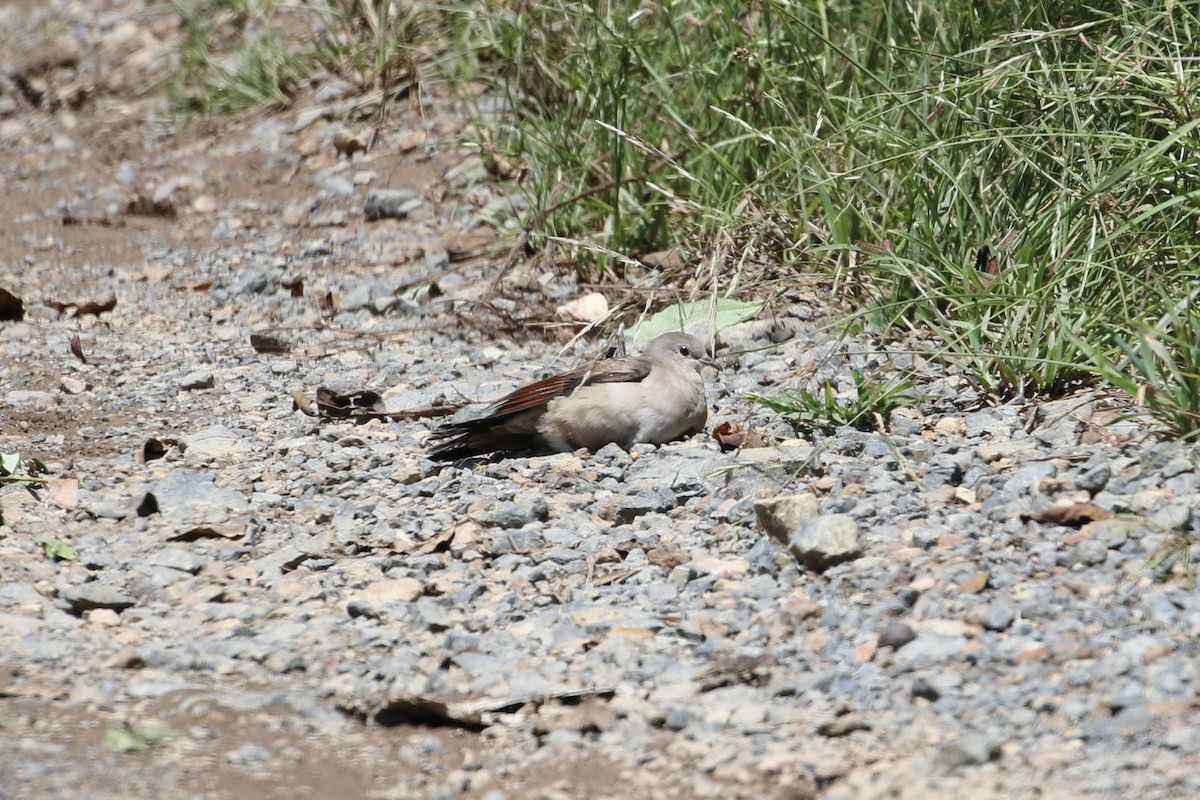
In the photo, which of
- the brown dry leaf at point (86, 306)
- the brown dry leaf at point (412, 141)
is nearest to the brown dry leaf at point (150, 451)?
the brown dry leaf at point (86, 306)

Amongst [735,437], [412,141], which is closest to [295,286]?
[412,141]

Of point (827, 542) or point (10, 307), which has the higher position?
point (10, 307)

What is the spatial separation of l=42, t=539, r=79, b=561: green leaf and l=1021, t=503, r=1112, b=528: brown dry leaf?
113 inches

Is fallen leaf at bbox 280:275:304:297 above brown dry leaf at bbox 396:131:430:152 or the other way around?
the other way around

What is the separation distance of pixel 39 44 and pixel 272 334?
7.33 m

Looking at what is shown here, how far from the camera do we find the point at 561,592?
4039 millimetres

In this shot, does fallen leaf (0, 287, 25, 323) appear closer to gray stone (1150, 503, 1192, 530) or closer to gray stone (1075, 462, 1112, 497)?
gray stone (1075, 462, 1112, 497)

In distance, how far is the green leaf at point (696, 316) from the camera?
606 centimetres

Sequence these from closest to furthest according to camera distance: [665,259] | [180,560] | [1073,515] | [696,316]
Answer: [1073,515]
[180,560]
[696,316]
[665,259]

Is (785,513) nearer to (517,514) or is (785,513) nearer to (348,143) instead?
(517,514)

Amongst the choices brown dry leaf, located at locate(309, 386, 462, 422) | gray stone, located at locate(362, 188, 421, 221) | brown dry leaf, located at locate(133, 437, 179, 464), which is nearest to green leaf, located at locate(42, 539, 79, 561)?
brown dry leaf, located at locate(133, 437, 179, 464)

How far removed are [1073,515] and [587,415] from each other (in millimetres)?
1906

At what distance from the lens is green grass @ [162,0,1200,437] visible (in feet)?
15.8

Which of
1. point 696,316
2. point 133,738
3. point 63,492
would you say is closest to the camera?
point 133,738
